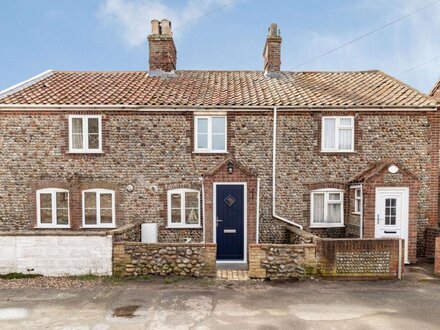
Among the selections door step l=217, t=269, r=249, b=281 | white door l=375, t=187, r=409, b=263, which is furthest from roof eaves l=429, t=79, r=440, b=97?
door step l=217, t=269, r=249, b=281

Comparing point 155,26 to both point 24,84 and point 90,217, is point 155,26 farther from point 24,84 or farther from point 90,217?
point 90,217

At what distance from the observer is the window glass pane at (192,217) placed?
11180mm

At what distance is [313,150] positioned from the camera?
11297 mm

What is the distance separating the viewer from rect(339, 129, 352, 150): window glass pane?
11.4 meters

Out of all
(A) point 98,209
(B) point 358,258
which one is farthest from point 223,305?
(A) point 98,209

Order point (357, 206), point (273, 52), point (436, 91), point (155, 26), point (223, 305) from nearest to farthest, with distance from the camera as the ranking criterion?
1. point (223, 305)
2. point (357, 206)
3. point (436, 91)
4. point (155, 26)
5. point (273, 52)

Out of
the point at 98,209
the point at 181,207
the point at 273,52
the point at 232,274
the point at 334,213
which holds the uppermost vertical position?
the point at 273,52

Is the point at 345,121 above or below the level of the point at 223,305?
above

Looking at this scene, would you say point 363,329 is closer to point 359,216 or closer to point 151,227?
point 359,216

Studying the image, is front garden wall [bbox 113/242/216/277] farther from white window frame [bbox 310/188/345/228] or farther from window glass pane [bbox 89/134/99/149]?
white window frame [bbox 310/188/345/228]

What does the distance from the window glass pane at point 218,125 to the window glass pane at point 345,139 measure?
449 cm

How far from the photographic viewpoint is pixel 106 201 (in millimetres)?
11281

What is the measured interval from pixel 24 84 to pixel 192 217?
8.90 meters

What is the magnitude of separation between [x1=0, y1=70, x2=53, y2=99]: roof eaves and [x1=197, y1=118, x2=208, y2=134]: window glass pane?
750 cm
